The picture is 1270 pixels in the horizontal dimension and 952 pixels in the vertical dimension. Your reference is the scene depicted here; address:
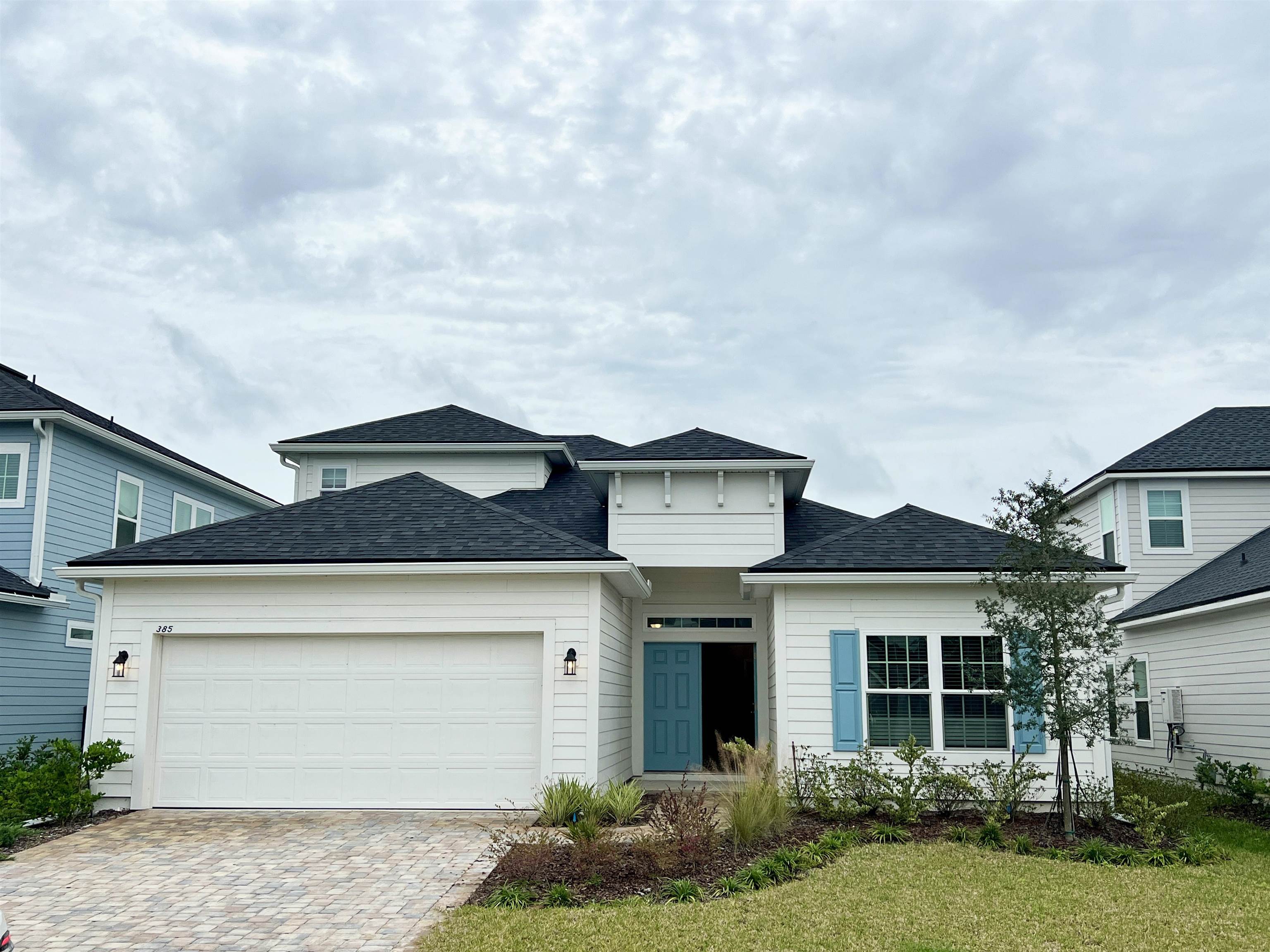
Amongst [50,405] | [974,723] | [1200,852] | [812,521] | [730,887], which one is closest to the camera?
[730,887]

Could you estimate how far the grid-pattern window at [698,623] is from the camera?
1521 centimetres

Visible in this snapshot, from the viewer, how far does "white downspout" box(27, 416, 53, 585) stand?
1434cm

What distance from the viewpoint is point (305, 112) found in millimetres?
13914

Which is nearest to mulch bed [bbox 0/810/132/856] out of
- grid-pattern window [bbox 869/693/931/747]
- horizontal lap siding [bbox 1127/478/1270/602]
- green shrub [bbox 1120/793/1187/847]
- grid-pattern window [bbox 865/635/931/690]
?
grid-pattern window [bbox 869/693/931/747]

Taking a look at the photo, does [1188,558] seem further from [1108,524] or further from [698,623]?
[698,623]

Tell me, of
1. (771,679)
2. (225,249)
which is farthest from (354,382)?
(771,679)

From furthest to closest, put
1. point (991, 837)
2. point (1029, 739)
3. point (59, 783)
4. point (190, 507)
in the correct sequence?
point (190, 507), point (1029, 739), point (59, 783), point (991, 837)

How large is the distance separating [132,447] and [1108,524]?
17460 mm

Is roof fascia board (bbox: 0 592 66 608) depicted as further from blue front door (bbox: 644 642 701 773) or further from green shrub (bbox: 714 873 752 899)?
green shrub (bbox: 714 873 752 899)

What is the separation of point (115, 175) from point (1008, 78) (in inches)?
527

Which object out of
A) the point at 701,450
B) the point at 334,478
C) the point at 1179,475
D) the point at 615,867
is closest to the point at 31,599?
the point at 334,478

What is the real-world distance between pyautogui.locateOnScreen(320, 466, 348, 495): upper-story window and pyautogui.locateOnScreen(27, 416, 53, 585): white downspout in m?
4.22

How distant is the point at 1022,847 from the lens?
861cm

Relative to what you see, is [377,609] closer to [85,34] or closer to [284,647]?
[284,647]
